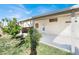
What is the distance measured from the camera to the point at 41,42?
457 centimetres

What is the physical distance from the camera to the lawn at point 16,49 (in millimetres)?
4531

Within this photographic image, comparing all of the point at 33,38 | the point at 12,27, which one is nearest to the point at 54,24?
the point at 33,38

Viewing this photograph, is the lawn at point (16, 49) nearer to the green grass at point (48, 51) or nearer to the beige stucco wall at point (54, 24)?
the green grass at point (48, 51)

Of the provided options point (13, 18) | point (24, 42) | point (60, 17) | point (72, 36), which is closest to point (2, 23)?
point (13, 18)

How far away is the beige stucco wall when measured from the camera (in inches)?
175

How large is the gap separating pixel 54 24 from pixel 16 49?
113 cm

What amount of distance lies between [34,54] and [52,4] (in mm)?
1312

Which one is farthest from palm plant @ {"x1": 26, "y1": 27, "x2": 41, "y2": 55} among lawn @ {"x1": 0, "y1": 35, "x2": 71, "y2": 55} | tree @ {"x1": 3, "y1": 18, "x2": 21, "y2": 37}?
tree @ {"x1": 3, "y1": 18, "x2": 21, "y2": 37}

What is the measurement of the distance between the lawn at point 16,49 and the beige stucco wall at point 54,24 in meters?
0.42

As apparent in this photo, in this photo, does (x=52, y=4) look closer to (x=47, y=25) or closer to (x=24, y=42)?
(x=47, y=25)

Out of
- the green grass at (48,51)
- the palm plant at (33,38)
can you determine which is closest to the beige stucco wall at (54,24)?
the palm plant at (33,38)

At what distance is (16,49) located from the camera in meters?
4.56

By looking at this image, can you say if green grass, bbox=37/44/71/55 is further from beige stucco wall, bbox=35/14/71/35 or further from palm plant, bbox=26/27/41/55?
beige stucco wall, bbox=35/14/71/35

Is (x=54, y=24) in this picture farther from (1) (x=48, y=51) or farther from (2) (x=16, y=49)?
(2) (x=16, y=49)
